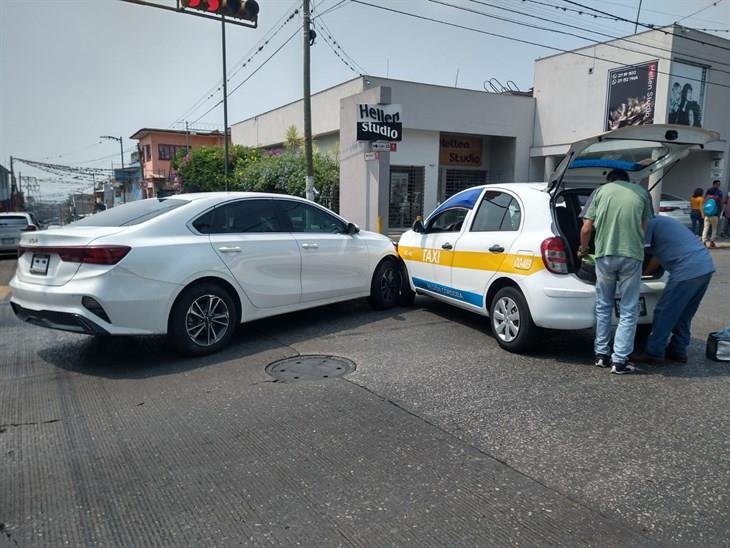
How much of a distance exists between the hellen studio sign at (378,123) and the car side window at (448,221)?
31.0ft

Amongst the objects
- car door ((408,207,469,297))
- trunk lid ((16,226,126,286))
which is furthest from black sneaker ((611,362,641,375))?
trunk lid ((16,226,126,286))

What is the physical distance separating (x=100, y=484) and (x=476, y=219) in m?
4.49

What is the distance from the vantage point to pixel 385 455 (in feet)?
11.0

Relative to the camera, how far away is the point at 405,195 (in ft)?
70.3

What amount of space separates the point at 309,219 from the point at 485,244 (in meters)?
2.16

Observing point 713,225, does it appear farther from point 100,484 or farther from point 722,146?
point 100,484

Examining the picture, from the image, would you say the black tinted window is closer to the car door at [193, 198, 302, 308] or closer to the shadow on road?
the car door at [193, 198, 302, 308]

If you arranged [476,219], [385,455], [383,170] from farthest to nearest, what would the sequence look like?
[383,170], [476,219], [385,455]

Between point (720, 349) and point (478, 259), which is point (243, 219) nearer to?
point (478, 259)

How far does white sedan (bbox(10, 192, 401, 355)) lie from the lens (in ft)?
15.9

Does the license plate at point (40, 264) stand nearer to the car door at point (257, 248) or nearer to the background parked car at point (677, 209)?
the car door at point (257, 248)

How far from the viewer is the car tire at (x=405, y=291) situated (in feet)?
24.7

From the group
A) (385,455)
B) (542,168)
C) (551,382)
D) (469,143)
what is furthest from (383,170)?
(385,455)

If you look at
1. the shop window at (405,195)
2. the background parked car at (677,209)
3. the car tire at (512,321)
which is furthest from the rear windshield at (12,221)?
the background parked car at (677,209)
